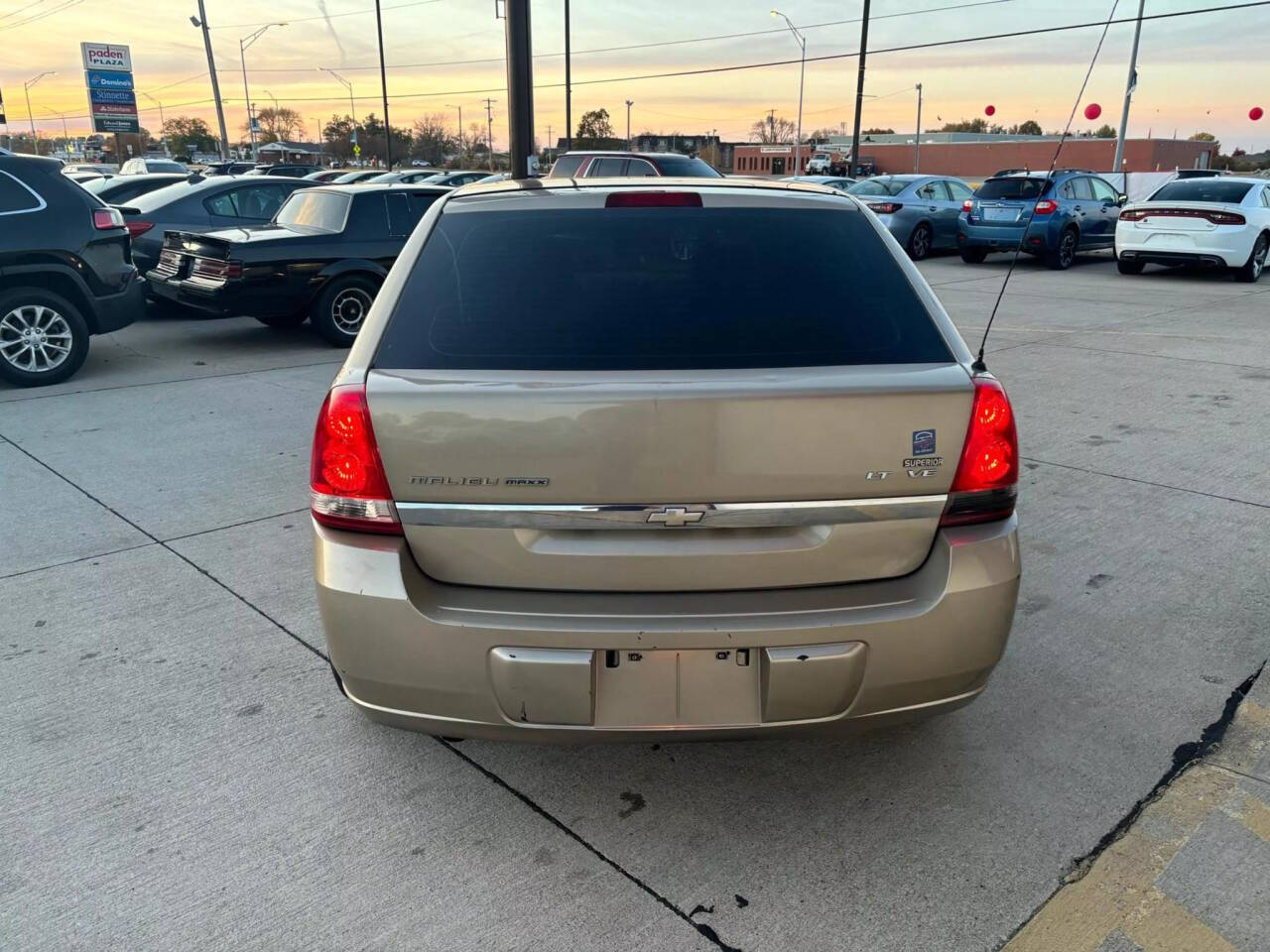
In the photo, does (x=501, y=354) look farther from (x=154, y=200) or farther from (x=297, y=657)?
(x=154, y=200)

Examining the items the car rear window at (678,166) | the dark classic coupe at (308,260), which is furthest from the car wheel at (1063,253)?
the dark classic coupe at (308,260)

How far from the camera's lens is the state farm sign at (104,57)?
59094 millimetres

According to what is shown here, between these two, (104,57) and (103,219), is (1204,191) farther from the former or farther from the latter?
(104,57)

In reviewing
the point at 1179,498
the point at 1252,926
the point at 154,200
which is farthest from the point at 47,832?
the point at 154,200

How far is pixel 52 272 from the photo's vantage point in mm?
7746

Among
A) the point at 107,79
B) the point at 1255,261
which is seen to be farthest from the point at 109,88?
the point at 1255,261

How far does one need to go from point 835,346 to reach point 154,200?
36.6 ft

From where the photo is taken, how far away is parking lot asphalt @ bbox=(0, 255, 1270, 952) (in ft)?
7.63

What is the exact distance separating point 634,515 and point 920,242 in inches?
704

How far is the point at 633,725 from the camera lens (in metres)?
2.31

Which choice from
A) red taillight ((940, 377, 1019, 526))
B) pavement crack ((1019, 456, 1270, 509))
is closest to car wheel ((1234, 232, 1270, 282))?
pavement crack ((1019, 456, 1270, 509))

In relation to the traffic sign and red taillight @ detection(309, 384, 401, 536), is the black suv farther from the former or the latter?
the traffic sign

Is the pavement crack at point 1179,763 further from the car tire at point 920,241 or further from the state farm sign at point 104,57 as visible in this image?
the state farm sign at point 104,57

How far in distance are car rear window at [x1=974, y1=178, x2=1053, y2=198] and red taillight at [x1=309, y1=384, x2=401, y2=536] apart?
16.4 m
